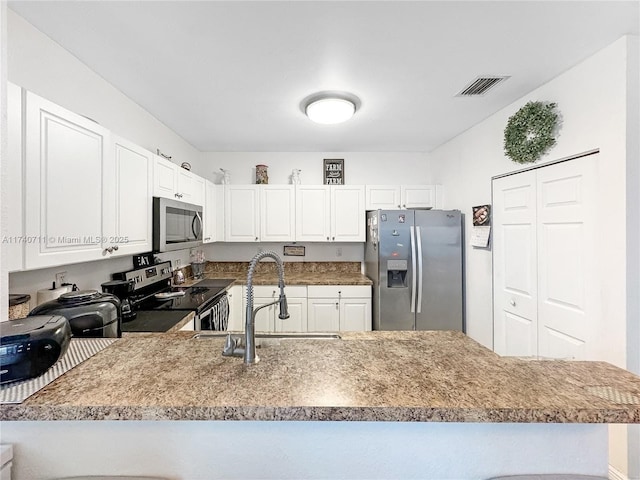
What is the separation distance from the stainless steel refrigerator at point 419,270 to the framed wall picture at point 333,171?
A: 3.47ft

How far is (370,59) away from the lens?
70.1 inches

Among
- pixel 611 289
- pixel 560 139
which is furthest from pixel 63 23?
pixel 611 289

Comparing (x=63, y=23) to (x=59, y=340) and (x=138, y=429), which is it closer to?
(x=59, y=340)

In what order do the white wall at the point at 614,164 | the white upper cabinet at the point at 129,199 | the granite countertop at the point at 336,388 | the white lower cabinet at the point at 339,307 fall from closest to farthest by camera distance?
the granite countertop at the point at 336,388
the white wall at the point at 614,164
the white upper cabinet at the point at 129,199
the white lower cabinet at the point at 339,307

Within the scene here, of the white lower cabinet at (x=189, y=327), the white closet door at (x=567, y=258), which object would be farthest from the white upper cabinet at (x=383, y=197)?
the white lower cabinet at (x=189, y=327)

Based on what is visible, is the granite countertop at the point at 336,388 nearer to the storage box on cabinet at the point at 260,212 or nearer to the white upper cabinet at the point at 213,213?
the white upper cabinet at the point at 213,213

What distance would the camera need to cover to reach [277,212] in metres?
3.68

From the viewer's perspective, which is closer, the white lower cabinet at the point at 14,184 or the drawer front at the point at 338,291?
the white lower cabinet at the point at 14,184

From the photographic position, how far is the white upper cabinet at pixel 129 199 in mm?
1709

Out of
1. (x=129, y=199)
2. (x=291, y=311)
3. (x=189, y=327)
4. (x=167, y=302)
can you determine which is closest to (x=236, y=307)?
(x=291, y=311)

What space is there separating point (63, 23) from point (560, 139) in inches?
119

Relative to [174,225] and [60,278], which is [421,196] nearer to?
[174,225]

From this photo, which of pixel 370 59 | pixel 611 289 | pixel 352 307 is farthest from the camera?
pixel 352 307

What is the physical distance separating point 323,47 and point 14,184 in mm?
1610
